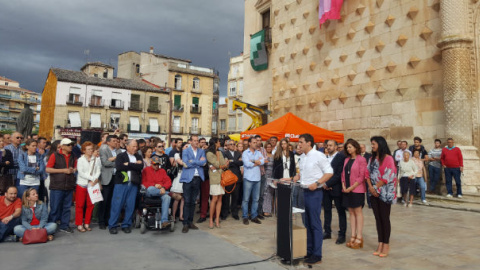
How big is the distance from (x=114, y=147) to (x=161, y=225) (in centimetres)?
199

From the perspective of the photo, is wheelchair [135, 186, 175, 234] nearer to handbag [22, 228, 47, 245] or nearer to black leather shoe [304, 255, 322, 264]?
handbag [22, 228, 47, 245]

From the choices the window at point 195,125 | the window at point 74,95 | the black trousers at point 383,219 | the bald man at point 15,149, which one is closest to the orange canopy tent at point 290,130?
the black trousers at point 383,219

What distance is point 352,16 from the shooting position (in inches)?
524

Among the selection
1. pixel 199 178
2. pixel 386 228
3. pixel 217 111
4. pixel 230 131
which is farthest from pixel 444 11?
pixel 217 111

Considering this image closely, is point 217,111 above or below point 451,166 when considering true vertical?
above

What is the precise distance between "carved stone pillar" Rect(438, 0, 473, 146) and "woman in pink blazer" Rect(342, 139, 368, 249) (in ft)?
20.5

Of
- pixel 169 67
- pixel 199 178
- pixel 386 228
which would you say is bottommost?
pixel 386 228

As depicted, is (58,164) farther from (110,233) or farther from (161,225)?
(161,225)

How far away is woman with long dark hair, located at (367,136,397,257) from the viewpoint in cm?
486

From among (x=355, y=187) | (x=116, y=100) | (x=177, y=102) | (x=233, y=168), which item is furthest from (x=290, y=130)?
(x=177, y=102)

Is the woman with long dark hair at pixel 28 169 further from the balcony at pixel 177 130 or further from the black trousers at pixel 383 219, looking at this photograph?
the balcony at pixel 177 130

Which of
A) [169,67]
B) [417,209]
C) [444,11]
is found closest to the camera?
[417,209]

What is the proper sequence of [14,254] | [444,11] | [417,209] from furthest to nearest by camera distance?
[444,11]
[417,209]
[14,254]

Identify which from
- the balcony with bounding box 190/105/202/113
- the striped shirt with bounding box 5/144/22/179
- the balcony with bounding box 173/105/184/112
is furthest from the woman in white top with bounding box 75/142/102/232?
the balcony with bounding box 190/105/202/113
